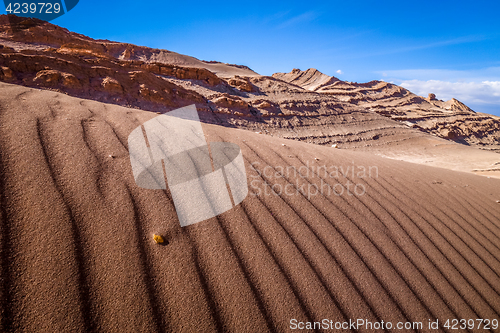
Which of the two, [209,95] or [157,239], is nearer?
[157,239]

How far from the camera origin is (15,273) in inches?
35.1

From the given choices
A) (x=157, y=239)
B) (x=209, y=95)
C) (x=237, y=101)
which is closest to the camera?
(x=157, y=239)

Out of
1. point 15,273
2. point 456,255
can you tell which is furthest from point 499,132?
point 15,273

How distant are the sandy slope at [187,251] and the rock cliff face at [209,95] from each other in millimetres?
9437

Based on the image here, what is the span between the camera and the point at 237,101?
1376cm

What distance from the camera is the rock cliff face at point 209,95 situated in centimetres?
953

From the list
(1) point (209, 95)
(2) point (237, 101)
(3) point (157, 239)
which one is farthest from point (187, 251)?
(1) point (209, 95)

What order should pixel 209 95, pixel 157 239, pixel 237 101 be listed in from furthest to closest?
pixel 209 95 → pixel 237 101 → pixel 157 239

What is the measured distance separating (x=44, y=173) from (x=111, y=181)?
0.34 meters

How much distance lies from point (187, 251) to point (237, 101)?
1330 centimetres

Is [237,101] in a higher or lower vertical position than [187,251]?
higher

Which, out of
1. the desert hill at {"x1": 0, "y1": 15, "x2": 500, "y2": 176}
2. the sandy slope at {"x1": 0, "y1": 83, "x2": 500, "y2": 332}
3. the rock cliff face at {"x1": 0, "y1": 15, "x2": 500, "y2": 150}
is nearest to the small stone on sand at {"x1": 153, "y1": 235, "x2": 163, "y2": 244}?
the sandy slope at {"x1": 0, "y1": 83, "x2": 500, "y2": 332}

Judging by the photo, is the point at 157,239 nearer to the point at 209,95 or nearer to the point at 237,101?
the point at 237,101

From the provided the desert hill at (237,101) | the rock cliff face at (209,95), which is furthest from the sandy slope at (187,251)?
the rock cliff face at (209,95)
